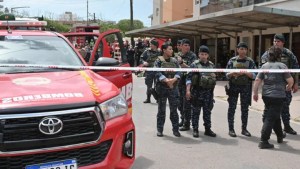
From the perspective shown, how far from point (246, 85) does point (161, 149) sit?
79.2 inches

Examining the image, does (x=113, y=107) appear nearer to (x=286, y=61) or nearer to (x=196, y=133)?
(x=196, y=133)

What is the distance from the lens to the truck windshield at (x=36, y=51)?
4703 mm

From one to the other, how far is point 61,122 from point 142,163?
7.37ft

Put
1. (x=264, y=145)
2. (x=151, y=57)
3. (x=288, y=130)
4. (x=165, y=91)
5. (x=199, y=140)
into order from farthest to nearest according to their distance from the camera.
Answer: (x=151, y=57)
(x=288, y=130)
(x=165, y=91)
(x=199, y=140)
(x=264, y=145)

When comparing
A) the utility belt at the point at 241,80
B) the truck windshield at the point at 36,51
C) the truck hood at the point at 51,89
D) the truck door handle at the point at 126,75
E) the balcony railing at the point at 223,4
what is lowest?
the utility belt at the point at 241,80

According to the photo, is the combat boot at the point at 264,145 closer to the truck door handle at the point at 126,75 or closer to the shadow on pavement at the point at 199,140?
the shadow on pavement at the point at 199,140

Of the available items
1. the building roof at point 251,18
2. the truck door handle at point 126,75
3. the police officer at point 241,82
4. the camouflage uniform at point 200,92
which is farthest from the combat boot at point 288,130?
the building roof at point 251,18

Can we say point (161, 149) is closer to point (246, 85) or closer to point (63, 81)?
point (246, 85)

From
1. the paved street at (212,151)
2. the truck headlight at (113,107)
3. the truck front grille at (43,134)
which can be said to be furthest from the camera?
the paved street at (212,151)

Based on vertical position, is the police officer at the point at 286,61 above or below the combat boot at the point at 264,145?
above

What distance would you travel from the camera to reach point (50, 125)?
328cm

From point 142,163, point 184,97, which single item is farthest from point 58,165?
point 184,97

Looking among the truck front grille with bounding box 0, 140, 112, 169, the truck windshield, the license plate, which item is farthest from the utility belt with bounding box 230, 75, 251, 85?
the license plate

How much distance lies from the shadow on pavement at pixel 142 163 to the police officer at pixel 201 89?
166 centimetres
